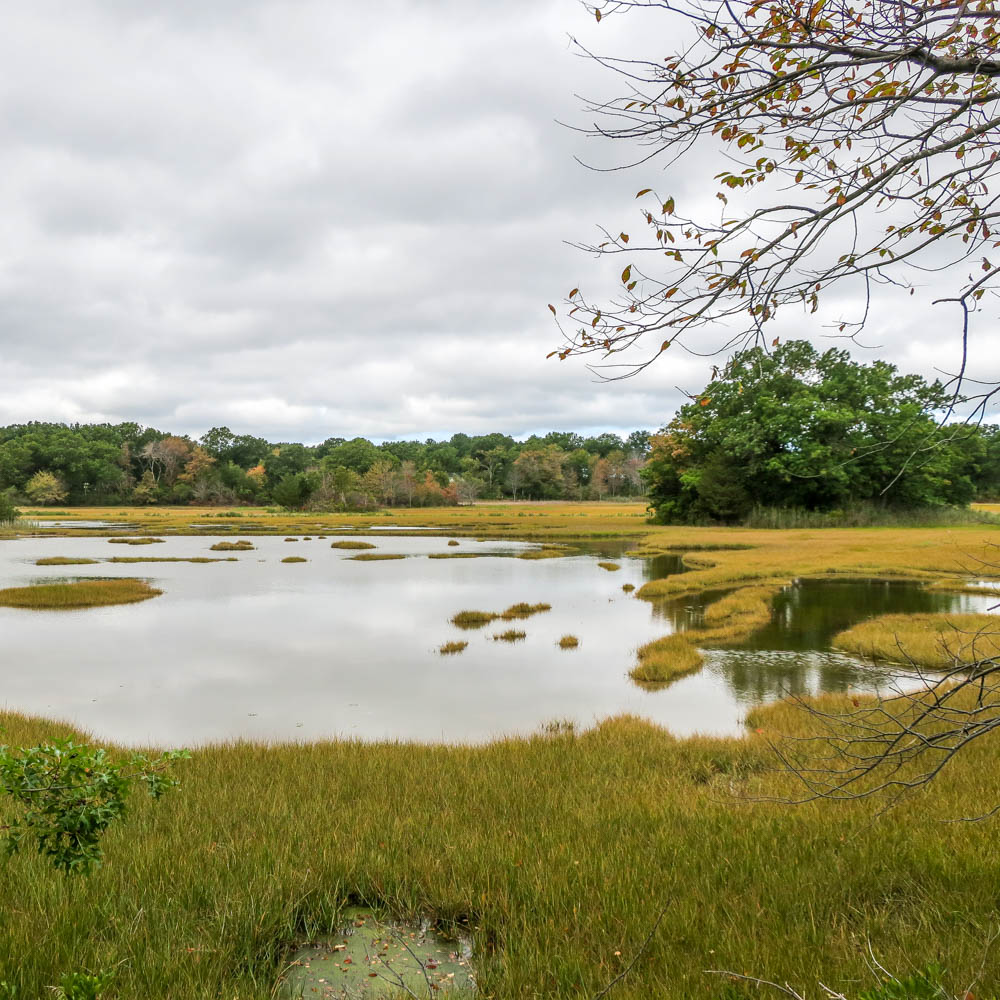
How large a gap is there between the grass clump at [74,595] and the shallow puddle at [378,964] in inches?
928

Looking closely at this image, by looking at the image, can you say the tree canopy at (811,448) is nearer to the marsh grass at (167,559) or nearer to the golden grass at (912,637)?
the golden grass at (912,637)

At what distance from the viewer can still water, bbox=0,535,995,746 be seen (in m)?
11.7

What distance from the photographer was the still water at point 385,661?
11.7m

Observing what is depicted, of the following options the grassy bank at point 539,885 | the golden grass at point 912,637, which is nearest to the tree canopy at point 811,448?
the golden grass at point 912,637

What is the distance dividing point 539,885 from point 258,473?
5449 inches

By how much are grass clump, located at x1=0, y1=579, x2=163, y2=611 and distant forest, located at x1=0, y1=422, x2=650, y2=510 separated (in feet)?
241

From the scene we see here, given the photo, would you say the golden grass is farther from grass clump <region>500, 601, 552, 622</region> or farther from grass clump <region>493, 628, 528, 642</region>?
Answer: grass clump <region>500, 601, 552, 622</region>

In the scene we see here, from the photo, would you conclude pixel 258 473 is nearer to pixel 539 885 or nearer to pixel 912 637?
pixel 912 637

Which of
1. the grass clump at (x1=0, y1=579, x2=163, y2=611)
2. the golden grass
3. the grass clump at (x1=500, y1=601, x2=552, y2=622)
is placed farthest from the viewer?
the grass clump at (x1=0, y1=579, x2=163, y2=611)

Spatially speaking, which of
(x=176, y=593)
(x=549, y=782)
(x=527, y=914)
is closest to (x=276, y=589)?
(x=176, y=593)

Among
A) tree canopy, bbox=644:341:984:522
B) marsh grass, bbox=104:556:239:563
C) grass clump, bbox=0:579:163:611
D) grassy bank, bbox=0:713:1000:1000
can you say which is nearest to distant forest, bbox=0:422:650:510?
tree canopy, bbox=644:341:984:522

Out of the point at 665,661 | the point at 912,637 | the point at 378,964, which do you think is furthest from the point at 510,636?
the point at 378,964

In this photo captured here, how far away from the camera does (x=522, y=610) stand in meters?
22.5

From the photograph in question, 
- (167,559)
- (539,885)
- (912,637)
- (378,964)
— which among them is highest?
(539,885)
